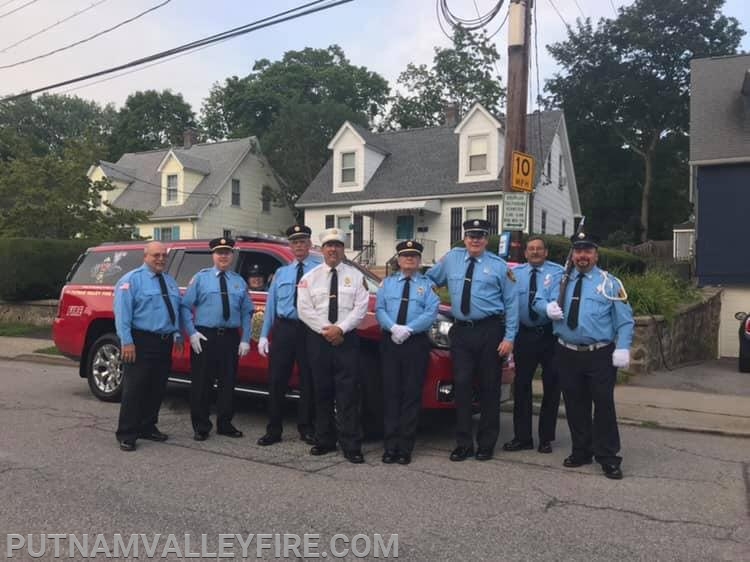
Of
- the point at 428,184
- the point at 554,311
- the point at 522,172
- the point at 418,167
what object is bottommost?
the point at 554,311

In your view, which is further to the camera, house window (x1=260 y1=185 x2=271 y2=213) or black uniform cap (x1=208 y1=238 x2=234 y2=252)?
house window (x1=260 y1=185 x2=271 y2=213)

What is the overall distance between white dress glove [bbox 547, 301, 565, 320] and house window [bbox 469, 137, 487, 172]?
21.3m

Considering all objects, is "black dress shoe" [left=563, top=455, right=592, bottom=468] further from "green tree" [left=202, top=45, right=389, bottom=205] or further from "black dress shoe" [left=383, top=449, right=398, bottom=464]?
"green tree" [left=202, top=45, right=389, bottom=205]

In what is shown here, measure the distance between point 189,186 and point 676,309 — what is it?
1019 inches

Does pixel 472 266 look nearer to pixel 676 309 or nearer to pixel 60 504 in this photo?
pixel 60 504

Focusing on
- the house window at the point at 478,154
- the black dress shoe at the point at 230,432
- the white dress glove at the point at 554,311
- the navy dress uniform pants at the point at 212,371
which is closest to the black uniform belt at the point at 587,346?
the white dress glove at the point at 554,311

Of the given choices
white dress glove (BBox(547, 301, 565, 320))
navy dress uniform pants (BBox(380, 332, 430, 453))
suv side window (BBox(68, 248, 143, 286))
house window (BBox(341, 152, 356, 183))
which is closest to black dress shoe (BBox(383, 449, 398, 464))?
navy dress uniform pants (BBox(380, 332, 430, 453))

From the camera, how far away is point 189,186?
33.3 m

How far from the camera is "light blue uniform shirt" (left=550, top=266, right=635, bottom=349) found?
5512 millimetres

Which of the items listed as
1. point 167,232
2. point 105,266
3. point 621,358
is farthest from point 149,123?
point 621,358

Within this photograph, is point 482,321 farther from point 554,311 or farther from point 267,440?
point 267,440

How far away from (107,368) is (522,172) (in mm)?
5641

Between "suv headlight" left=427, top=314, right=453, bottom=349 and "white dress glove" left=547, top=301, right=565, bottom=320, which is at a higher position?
"white dress glove" left=547, top=301, right=565, bottom=320

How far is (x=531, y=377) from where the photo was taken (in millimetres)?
6230
